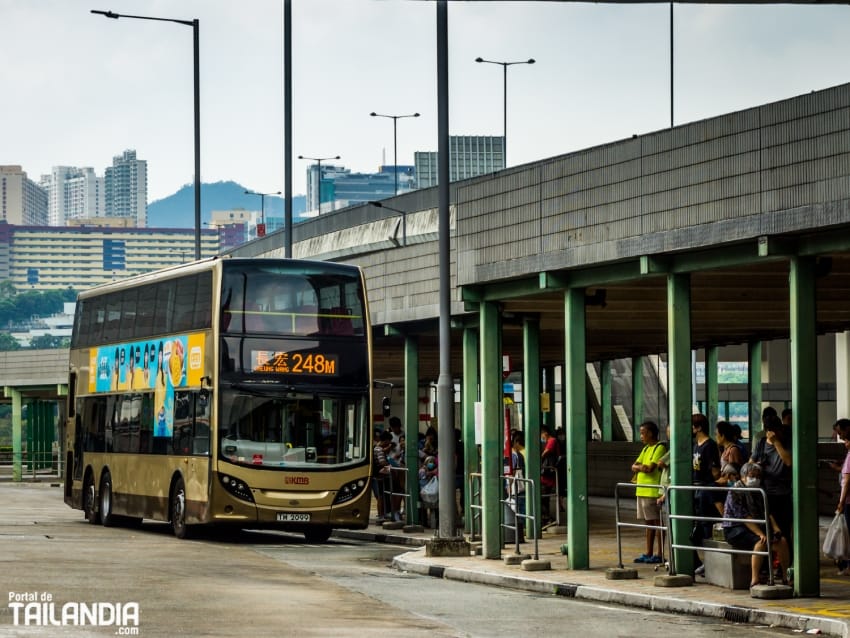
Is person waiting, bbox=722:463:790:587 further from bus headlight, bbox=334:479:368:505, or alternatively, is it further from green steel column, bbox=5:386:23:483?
green steel column, bbox=5:386:23:483

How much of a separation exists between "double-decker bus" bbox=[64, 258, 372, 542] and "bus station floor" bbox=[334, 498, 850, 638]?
2061mm

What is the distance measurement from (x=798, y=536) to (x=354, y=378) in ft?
38.8

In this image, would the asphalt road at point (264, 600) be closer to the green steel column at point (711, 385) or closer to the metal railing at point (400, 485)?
the metal railing at point (400, 485)

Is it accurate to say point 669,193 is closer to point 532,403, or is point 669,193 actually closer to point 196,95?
point 532,403

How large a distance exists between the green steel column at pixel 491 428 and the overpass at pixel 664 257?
21 mm

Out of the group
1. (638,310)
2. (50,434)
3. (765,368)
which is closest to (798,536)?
(638,310)

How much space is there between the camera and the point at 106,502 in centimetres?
3228

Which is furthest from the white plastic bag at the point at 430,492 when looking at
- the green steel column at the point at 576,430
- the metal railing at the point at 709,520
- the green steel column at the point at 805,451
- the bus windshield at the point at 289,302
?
the green steel column at the point at 805,451

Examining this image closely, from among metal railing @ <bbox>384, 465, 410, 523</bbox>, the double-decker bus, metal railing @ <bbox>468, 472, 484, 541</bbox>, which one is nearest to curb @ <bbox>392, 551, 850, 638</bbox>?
metal railing @ <bbox>468, 472, 484, 541</bbox>

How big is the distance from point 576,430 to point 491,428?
7.48 ft

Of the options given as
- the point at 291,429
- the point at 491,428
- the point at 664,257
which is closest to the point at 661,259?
the point at 664,257

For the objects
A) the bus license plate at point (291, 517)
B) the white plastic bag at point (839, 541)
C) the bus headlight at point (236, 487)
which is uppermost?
the bus headlight at point (236, 487)

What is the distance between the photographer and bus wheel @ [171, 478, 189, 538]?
92.2 feet

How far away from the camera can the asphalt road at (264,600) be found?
1449 centimetres
